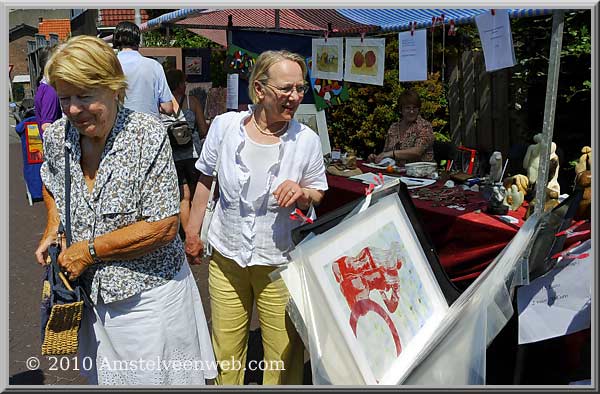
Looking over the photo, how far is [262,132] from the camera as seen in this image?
2.39m

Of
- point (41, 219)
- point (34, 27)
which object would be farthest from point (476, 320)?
point (34, 27)

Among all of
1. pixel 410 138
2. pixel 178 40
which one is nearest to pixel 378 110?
pixel 410 138

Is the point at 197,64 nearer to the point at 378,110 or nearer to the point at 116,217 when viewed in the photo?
the point at 378,110

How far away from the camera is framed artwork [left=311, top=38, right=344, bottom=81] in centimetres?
531

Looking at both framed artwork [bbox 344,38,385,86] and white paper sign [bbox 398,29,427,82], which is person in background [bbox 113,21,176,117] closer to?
framed artwork [bbox 344,38,385,86]

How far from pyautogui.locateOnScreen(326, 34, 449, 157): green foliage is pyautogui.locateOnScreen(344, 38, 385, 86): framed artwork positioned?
2.11 m

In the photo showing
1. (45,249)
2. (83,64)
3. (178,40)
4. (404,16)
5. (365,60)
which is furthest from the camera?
(178,40)

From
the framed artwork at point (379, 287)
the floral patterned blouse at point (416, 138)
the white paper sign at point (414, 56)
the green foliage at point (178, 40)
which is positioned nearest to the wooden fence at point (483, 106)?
the floral patterned blouse at point (416, 138)

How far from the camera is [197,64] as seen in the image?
805cm

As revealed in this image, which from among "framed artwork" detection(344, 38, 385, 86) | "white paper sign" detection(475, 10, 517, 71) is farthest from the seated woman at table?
"white paper sign" detection(475, 10, 517, 71)

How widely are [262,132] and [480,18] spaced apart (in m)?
1.72

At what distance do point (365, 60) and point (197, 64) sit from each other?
11.9ft

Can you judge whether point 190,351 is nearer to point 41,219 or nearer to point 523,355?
point 523,355

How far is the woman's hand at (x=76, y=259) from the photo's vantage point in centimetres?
187
